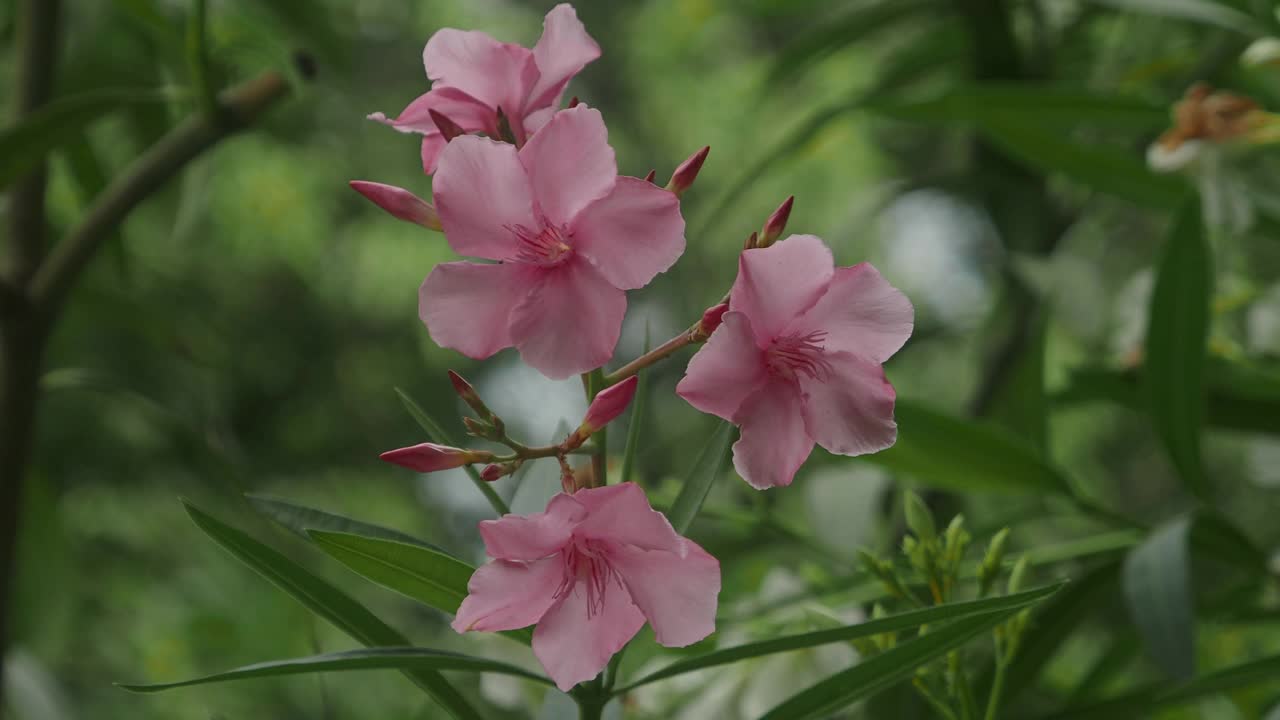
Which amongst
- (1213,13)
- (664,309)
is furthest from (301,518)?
(664,309)

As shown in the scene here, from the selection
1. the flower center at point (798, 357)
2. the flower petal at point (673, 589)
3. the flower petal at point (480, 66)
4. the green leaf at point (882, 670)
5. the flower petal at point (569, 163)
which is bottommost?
the green leaf at point (882, 670)

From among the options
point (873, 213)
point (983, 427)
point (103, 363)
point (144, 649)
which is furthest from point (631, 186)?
point (103, 363)

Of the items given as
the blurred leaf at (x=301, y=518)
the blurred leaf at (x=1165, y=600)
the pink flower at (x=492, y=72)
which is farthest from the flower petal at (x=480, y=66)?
the blurred leaf at (x=1165, y=600)

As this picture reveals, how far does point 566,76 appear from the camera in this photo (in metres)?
0.29

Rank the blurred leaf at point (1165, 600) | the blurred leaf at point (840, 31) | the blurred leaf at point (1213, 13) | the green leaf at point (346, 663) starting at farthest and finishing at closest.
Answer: the blurred leaf at point (840, 31) → the blurred leaf at point (1213, 13) → the blurred leaf at point (1165, 600) → the green leaf at point (346, 663)

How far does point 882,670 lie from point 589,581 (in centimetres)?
7

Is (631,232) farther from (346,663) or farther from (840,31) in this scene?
(840,31)

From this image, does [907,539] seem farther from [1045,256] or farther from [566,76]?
[1045,256]

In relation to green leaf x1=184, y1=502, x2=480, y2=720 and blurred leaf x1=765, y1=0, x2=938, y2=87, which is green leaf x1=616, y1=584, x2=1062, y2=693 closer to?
green leaf x1=184, y1=502, x2=480, y2=720

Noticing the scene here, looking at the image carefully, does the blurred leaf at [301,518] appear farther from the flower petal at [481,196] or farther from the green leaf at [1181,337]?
the green leaf at [1181,337]

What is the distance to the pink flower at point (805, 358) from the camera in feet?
0.81

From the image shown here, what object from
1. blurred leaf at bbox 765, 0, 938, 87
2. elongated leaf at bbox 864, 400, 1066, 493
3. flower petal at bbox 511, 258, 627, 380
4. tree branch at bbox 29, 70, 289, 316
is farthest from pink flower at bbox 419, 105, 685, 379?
blurred leaf at bbox 765, 0, 938, 87

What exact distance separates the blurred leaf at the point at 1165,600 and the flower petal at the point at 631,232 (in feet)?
0.69

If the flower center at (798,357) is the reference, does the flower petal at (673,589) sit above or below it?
below
